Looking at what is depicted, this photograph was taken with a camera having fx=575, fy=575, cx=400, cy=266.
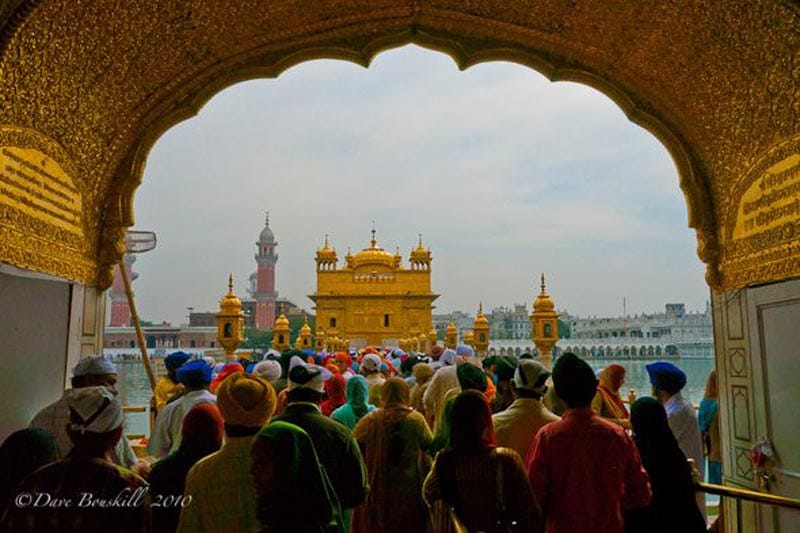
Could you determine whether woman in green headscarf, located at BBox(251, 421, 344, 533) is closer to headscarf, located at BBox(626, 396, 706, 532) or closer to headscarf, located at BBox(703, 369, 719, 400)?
headscarf, located at BBox(626, 396, 706, 532)

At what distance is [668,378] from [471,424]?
2.25 meters

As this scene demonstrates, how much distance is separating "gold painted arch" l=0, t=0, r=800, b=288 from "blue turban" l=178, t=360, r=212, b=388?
51.5 inches

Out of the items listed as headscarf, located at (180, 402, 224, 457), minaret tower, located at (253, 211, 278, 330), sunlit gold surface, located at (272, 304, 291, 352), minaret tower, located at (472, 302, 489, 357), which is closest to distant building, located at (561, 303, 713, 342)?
minaret tower, located at (472, 302, 489, 357)

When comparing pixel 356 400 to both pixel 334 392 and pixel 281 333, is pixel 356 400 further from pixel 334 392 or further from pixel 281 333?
pixel 281 333

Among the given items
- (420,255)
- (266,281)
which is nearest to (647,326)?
(420,255)

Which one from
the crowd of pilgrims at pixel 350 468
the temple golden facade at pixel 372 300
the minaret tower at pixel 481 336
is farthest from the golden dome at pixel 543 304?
the temple golden facade at pixel 372 300

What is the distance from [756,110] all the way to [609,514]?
10.4ft

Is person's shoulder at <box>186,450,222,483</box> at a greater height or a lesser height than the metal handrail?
greater

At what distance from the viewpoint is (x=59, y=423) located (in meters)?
3.24

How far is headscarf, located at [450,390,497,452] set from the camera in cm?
242

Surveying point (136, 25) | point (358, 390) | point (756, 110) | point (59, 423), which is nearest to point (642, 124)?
point (756, 110)

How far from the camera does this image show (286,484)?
1.90m

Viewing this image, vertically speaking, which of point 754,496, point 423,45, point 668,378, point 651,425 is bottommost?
point 754,496

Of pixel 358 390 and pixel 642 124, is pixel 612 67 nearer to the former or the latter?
pixel 642 124
